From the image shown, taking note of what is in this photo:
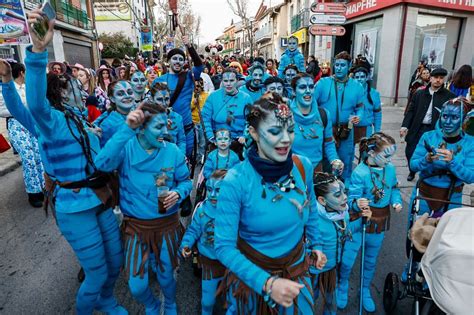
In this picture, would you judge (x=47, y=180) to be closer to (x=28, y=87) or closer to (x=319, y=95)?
(x=28, y=87)

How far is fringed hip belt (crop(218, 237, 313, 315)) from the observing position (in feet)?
5.85

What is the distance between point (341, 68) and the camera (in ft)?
15.4

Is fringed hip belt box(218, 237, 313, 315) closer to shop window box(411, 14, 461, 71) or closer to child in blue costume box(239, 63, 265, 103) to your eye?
child in blue costume box(239, 63, 265, 103)

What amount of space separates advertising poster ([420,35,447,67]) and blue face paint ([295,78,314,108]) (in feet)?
42.1

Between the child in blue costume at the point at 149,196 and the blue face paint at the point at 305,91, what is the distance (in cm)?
157

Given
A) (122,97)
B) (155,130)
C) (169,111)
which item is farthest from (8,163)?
(155,130)

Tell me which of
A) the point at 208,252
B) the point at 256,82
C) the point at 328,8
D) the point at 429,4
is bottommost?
the point at 208,252

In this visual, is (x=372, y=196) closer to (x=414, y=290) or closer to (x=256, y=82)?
(x=414, y=290)

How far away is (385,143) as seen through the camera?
283 cm

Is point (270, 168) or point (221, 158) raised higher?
point (270, 168)

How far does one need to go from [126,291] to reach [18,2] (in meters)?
6.06

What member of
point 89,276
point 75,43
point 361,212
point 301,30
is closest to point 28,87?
point 89,276

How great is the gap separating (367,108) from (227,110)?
8.54 feet

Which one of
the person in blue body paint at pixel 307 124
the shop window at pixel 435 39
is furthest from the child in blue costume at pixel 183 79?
the shop window at pixel 435 39
